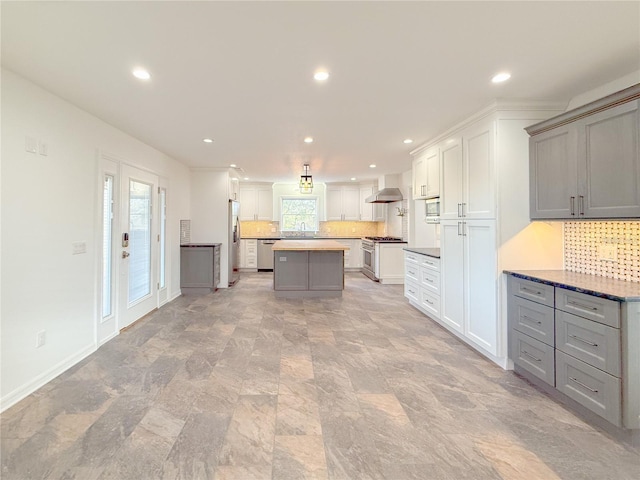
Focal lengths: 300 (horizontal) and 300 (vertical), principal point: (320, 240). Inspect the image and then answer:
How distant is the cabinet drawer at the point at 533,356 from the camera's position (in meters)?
2.31

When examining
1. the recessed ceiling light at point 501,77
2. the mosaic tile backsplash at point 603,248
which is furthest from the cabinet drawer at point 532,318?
the recessed ceiling light at point 501,77

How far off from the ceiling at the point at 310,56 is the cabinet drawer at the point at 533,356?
84.0 inches

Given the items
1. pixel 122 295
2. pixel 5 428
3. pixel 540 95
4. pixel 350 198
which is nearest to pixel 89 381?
pixel 5 428

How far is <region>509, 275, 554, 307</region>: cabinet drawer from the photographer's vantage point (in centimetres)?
234

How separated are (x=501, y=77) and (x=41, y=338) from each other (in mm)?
4308

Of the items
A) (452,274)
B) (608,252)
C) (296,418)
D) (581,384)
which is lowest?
(296,418)

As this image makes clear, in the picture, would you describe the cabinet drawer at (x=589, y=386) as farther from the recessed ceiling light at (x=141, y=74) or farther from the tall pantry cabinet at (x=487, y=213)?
the recessed ceiling light at (x=141, y=74)

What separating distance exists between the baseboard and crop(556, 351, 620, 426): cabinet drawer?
13.3 feet

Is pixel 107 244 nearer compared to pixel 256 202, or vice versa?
pixel 107 244

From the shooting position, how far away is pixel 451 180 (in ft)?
11.8

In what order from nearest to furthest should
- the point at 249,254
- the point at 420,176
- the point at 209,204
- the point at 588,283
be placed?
the point at 588,283
the point at 420,176
the point at 209,204
the point at 249,254

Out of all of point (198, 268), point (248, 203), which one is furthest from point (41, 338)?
point (248, 203)

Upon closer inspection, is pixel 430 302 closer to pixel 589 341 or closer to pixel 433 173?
pixel 433 173

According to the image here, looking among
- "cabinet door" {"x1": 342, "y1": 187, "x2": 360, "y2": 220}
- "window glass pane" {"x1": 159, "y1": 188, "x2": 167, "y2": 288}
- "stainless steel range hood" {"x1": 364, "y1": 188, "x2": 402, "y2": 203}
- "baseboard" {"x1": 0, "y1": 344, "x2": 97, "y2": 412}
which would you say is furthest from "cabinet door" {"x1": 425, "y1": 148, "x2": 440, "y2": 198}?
"baseboard" {"x1": 0, "y1": 344, "x2": 97, "y2": 412}
